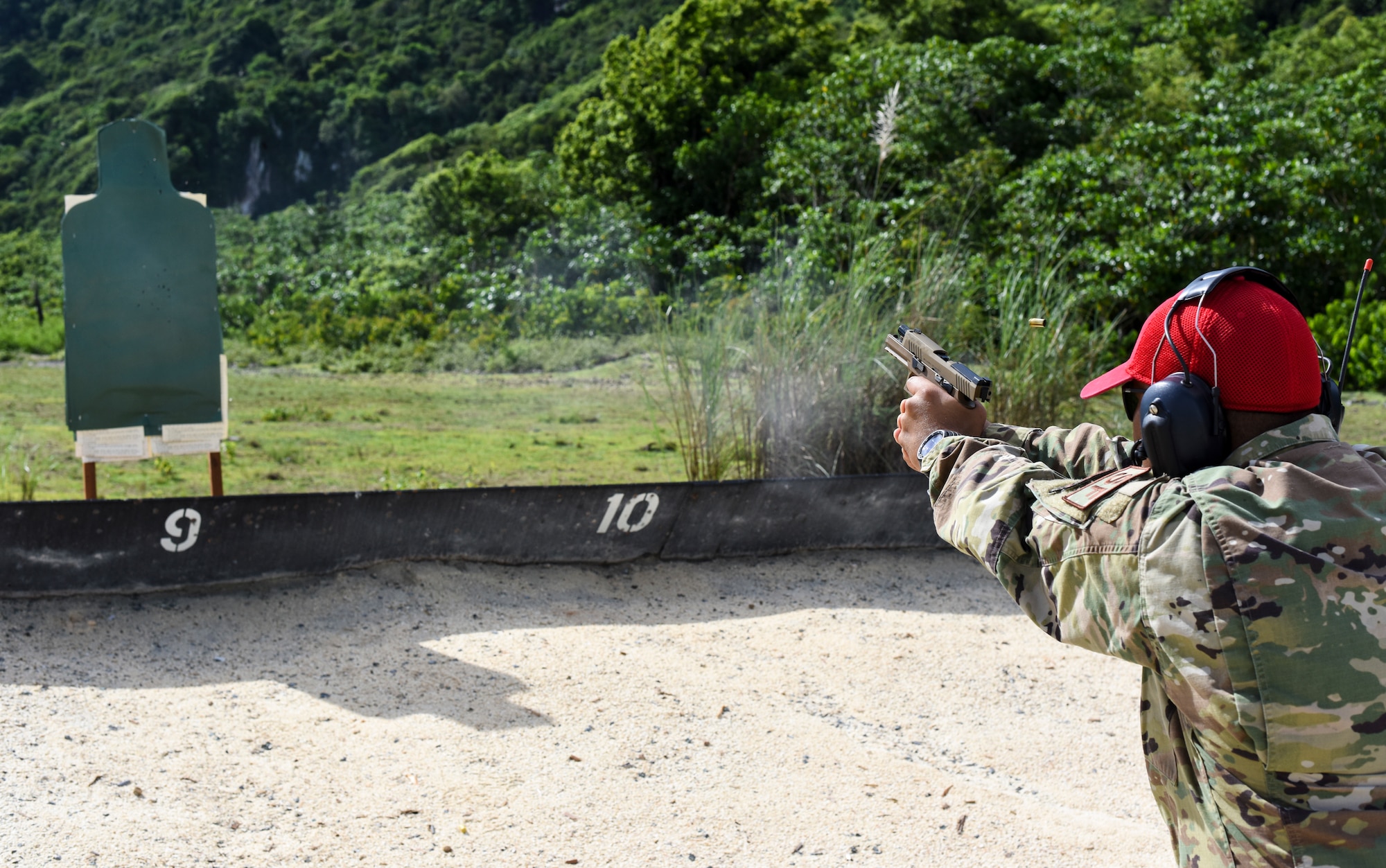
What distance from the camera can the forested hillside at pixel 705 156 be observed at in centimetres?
848

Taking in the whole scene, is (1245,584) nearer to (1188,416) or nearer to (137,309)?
(1188,416)

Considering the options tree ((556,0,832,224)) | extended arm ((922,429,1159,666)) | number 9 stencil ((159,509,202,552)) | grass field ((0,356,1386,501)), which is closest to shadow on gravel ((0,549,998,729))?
number 9 stencil ((159,509,202,552))

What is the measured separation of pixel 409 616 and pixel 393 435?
3.93 m

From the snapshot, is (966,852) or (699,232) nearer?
(966,852)

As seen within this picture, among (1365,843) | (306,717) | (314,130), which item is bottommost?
(306,717)

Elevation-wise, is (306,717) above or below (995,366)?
below

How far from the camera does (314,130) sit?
26.4m

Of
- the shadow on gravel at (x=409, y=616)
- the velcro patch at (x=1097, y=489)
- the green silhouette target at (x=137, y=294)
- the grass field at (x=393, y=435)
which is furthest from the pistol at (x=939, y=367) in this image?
the grass field at (x=393, y=435)

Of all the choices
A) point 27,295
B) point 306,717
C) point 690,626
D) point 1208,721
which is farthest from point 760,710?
point 27,295

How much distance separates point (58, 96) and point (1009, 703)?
2875 cm

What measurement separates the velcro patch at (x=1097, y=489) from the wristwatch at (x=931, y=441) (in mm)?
228

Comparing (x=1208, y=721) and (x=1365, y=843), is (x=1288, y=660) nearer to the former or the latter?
(x=1208, y=721)

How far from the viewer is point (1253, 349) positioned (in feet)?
4.42

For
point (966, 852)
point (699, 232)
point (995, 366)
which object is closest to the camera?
point (966, 852)
